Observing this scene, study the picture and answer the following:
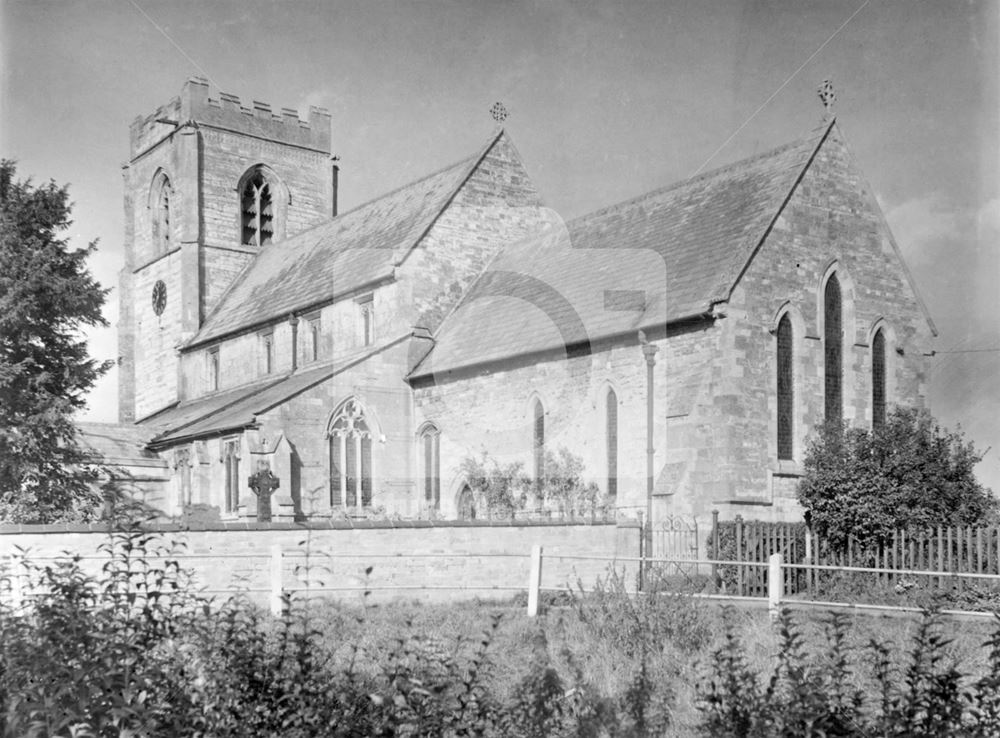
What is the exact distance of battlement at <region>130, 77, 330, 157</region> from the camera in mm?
46062

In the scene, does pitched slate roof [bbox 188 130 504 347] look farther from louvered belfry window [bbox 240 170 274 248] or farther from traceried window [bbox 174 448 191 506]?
traceried window [bbox 174 448 191 506]

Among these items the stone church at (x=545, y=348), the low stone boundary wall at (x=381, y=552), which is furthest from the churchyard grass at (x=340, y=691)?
the stone church at (x=545, y=348)

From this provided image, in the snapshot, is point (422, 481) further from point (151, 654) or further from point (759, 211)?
point (151, 654)

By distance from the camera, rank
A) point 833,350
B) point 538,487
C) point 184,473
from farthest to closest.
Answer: point 184,473 < point 538,487 < point 833,350

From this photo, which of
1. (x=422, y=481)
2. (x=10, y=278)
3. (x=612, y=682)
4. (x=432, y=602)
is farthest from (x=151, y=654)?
(x=422, y=481)

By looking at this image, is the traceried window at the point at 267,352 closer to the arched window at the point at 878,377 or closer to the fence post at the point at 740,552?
the arched window at the point at 878,377

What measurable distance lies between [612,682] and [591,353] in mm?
16401

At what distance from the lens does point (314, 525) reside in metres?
20.8

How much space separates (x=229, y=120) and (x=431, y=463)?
21501mm

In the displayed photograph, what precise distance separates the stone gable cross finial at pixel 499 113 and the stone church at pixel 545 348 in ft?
1.86

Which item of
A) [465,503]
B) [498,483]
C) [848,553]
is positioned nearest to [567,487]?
[498,483]

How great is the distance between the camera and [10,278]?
2712cm

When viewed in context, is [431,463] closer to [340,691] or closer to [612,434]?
[612,434]

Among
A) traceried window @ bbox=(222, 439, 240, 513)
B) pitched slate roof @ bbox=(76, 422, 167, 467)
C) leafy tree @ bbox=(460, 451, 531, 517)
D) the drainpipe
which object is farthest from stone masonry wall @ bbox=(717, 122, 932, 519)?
pitched slate roof @ bbox=(76, 422, 167, 467)
